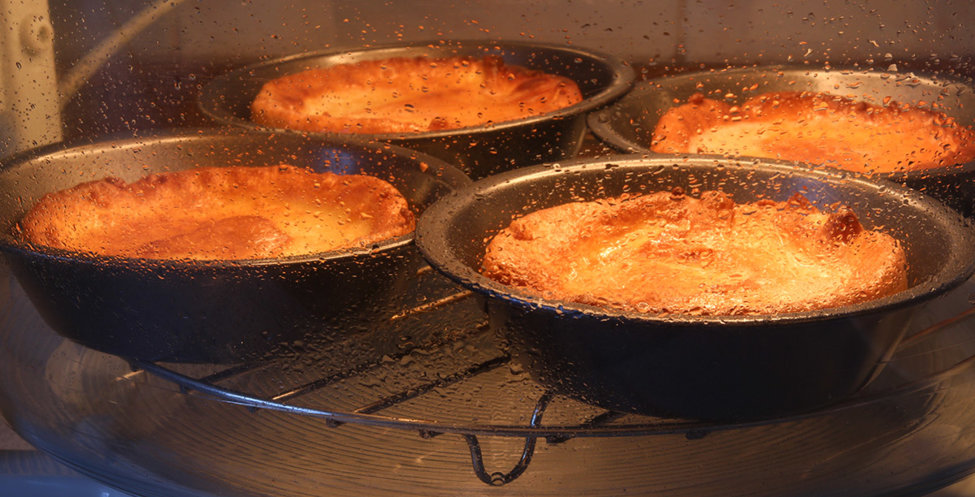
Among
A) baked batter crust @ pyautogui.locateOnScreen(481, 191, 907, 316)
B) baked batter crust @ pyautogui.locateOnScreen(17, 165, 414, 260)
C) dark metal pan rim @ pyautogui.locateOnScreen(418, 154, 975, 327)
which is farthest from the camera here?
baked batter crust @ pyautogui.locateOnScreen(17, 165, 414, 260)

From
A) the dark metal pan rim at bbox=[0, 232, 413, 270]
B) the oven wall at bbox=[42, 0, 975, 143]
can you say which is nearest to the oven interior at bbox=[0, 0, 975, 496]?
the oven wall at bbox=[42, 0, 975, 143]

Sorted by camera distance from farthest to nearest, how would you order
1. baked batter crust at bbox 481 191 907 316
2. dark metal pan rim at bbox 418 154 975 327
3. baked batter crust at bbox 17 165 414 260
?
baked batter crust at bbox 17 165 414 260 → baked batter crust at bbox 481 191 907 316 → dark metal pan rim at bbox 418 154 975 327

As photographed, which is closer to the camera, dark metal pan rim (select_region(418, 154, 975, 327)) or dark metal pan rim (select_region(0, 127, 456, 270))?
dark metal pan rim (select_region(418, 154, 975, 327))

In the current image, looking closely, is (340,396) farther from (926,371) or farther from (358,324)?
(926,371)

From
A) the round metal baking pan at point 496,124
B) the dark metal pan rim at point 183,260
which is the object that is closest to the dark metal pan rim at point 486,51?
the round metal baking pan at point 496,124

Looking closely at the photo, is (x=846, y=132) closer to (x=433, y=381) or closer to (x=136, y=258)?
(x=433, y=381)

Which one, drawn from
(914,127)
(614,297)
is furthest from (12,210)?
(914,127)

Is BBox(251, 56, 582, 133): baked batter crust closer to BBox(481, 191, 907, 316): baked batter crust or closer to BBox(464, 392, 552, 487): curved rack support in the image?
BBox(481, 191, 907, 316): baked batter crust

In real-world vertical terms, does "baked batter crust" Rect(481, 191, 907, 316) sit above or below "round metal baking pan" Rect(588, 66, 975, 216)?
below
